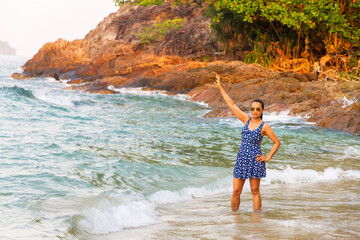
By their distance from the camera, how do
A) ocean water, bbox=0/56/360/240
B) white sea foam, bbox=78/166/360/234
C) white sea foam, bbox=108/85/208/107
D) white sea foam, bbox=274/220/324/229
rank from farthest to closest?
white sea foam, bbox=108/85/208/107 → white sea foam, bbox=78/166/360/234 → ocean water, bbox=0/56/360/240 → white sea foam, bbox=274/220/324/229

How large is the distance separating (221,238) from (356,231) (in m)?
1.44

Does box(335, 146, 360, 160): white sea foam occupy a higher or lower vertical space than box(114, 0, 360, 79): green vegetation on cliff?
lower

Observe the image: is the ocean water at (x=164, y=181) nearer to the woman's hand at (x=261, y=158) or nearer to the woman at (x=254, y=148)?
the woman at (x=254, y=148)

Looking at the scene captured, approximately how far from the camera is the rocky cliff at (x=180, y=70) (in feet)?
52.8

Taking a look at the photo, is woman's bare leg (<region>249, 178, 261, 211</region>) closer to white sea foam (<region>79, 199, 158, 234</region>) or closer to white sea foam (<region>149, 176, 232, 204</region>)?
white sea foam (<region>79, 199, 158, 234</region>)

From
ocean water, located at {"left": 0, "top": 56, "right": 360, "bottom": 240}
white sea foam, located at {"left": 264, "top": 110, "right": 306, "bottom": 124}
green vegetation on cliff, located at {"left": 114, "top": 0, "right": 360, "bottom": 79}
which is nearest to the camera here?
ocean water, located at {"left": 0, "top": 56, "right": 360, "bottom": 240}

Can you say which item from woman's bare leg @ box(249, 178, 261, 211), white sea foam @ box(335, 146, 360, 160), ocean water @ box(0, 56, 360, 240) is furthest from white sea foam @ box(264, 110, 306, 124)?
woman's bare leg @ box(249, 178, 261, 211)

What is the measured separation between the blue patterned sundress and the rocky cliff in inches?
320

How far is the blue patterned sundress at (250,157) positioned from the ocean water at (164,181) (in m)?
0.56

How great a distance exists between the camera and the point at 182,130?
13.4 m

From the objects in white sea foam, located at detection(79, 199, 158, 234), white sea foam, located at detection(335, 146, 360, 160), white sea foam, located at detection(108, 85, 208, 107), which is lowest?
white sea foam, located at detection(79, 199, 158, 234)

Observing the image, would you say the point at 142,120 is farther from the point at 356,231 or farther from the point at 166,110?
the point at 356,231

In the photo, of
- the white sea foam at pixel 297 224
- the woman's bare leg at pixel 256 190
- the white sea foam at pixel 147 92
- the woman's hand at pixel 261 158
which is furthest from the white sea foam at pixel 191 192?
the white sea foam at pixel 147 92

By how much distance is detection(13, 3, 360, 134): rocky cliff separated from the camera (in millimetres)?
16094
